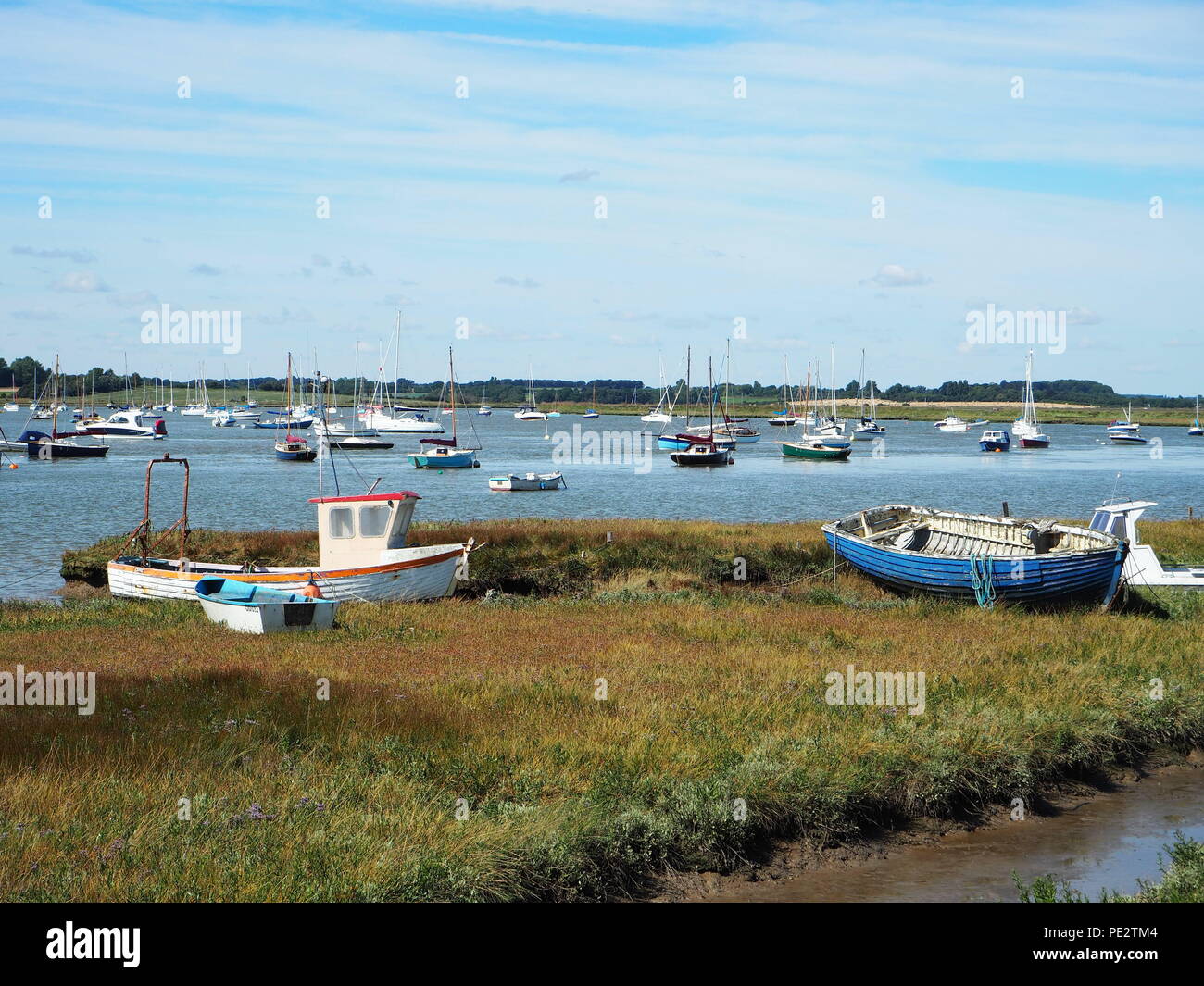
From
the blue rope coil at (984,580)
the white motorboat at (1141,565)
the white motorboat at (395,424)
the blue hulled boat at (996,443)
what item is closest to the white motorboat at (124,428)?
the white motorboat at (395,424)

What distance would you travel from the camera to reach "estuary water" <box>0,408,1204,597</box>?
187 feet

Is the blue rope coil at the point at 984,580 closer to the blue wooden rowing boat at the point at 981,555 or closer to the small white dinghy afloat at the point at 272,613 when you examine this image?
the blue wooden rowing boat at the point at 981,555

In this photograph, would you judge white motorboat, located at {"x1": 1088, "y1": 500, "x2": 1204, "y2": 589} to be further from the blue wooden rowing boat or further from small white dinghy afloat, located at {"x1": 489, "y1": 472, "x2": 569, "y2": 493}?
small white dinghy afloat, located at {"x1": 489, "y1": 472, "x2": 569, "y2": 493}

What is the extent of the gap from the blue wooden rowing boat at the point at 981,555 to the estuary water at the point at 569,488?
24569 mm

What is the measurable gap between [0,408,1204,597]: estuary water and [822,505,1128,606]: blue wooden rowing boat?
24.6 metres

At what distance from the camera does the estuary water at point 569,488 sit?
5709 cm

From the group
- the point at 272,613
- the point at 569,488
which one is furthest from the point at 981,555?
the point at 569,488

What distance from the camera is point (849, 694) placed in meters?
16.2

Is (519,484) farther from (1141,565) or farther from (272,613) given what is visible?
(272,613)

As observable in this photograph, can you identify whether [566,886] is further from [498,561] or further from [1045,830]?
[498,561]

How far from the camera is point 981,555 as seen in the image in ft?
88.5
